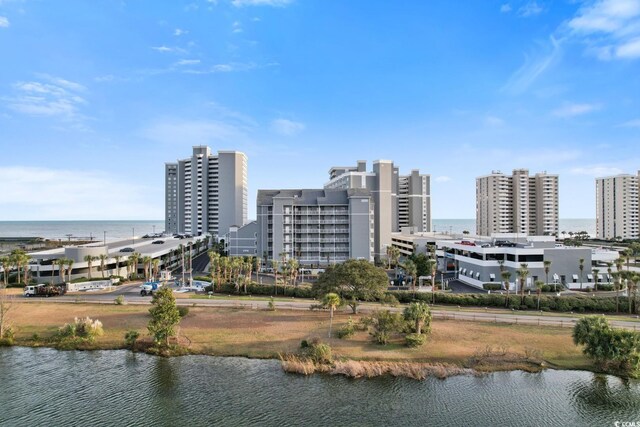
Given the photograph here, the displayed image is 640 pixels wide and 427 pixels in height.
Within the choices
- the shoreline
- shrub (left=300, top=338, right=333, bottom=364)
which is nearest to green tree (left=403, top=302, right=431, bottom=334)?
the shoreline

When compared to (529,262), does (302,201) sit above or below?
above

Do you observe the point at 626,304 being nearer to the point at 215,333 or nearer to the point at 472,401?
the point at 472,401

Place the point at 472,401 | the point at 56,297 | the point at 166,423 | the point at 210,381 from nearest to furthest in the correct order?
the point at 166,423
the point at 472,401
the point at 210,381
the point at 56,297

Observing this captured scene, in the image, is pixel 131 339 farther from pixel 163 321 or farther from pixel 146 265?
pixel 146 265

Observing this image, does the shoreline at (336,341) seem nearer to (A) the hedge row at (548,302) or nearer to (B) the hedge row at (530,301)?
(B) the hedge row at (530,301)

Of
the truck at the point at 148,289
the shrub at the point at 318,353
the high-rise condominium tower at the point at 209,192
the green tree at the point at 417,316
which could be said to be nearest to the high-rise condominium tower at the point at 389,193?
the high-rise condominium tower at the point at 209,192

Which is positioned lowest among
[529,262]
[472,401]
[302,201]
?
[472,401]

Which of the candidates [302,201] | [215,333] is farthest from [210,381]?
[302,201]
